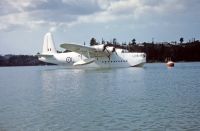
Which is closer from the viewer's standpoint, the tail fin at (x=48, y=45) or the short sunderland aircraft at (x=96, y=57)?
the short sunderland aircraft at (x=96, y=57)

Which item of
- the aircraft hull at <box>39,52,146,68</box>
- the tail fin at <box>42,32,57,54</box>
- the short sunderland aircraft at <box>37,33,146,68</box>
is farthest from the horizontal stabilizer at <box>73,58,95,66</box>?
the tail fin at <box>42,32,57,54</box>

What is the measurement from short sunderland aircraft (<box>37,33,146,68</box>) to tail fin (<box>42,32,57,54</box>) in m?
3.01

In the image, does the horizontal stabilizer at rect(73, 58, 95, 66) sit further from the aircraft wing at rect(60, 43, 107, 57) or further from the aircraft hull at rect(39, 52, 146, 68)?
the aircraft wing at rect(60, 43, 107, 57)

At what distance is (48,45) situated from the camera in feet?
270

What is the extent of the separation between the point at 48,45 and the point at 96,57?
1180 cm

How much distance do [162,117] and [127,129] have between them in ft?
7.72

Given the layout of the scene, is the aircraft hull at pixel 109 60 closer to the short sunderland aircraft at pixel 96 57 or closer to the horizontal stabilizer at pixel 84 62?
the short sunderland aircraft at pixel 96 57

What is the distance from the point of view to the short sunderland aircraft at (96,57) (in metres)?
73.6

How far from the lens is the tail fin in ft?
267

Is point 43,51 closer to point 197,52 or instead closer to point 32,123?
point 32,123

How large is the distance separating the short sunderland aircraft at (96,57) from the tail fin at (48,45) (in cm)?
301

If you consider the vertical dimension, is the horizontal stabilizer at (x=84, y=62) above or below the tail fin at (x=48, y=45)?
below

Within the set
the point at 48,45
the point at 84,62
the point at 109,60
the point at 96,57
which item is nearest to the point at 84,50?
the point at 84,62

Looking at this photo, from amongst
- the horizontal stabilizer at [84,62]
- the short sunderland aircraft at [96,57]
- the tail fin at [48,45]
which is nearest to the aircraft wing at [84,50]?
the short sunderland aircraft at [96,57]
